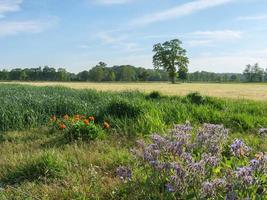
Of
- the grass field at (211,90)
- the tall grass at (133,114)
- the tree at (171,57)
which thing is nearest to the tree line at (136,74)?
the tree at (171,57)

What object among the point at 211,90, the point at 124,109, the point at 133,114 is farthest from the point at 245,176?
the point at 211,90

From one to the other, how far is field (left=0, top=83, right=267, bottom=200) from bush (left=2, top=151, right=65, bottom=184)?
1cm

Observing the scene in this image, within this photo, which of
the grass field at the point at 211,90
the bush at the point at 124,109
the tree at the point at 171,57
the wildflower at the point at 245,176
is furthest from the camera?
the tree at the point at 171,57

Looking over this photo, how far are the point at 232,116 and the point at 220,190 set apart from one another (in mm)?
7320

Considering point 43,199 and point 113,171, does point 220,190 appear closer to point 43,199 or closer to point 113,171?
point 43,199

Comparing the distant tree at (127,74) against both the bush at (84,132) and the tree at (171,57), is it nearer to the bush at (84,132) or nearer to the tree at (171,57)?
the tree at (171,57)

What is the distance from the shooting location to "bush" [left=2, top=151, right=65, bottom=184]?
5445 mm

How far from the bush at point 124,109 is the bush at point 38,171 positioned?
4.39m

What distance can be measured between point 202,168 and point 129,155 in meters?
3.01

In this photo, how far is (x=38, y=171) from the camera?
220 inches

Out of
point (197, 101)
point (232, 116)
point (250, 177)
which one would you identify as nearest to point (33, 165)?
point (250, 177)

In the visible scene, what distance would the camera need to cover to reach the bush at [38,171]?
5445mm

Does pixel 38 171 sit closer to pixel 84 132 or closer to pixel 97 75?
pixel 84 132

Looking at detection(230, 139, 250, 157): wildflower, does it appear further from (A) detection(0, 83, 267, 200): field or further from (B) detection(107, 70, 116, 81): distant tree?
(B) detection(107, 70, 116, 81): distant tree
